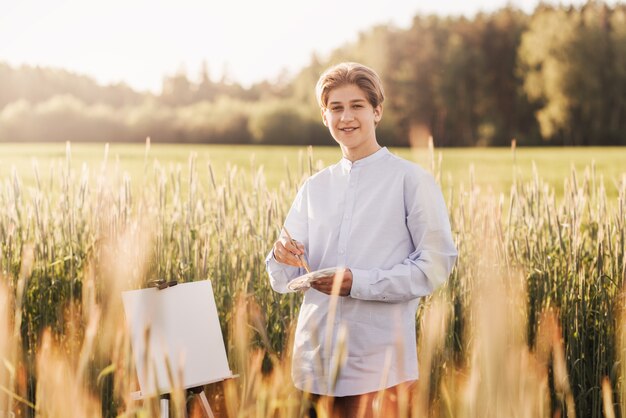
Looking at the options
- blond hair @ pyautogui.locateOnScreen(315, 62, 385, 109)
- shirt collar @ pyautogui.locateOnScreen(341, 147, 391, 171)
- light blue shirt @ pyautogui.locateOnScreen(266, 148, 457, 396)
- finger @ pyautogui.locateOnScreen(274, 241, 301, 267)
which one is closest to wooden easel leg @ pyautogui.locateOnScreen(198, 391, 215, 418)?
light blue shirt @ pyautogui.locateOnScreen(266, 148, 457, 396)

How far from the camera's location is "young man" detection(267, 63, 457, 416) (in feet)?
5.64

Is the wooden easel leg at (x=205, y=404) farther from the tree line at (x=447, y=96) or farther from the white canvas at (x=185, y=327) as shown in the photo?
the tree line at (x=447, y=96)

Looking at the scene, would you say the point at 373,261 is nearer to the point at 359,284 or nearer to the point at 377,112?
the point at 359,284

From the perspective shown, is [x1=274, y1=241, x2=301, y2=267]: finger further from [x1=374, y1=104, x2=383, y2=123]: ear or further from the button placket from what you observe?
[x1=374, y1=104, x2=383, y2=123]: ear

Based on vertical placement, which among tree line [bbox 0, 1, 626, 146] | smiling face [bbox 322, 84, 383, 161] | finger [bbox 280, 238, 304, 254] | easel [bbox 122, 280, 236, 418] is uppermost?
tree line [bbox 0, 1, 626, 146]

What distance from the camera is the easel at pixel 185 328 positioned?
1.76m

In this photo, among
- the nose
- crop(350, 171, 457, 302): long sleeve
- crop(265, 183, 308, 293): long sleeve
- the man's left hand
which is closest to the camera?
the man's left hand

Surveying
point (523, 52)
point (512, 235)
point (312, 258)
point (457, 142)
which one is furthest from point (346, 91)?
point (457, 142)

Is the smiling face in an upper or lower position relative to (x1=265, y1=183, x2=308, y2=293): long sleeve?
upper

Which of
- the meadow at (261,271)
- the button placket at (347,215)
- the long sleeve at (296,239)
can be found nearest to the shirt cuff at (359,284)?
the button placket at (347,215)

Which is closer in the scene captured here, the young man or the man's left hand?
the man's left hand

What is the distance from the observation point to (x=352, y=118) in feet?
5.90

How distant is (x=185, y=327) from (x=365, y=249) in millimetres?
503

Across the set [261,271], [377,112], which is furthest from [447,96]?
[377,112]
